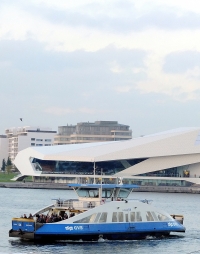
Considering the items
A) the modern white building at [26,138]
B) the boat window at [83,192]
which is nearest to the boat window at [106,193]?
the boat window at [83,192]

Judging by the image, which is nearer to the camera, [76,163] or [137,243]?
[137,243]

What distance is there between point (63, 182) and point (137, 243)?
59312 millimetres

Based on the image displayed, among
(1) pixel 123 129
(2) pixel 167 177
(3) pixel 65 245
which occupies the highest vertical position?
(1) pixel 123 129

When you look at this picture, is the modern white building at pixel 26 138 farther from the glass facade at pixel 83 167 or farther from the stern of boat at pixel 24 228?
the stern of boat at pixel 24 228

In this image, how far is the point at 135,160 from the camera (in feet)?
290

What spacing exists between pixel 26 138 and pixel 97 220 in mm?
143252

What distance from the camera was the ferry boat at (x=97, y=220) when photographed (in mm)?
29797

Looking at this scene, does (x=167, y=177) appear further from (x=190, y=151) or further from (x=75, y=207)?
(x=75, y=207)

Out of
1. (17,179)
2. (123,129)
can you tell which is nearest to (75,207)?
(17,179)

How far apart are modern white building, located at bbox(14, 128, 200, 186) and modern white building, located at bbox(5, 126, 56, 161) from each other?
267ft

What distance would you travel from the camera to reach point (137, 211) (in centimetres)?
3142

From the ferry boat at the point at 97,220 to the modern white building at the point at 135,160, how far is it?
51.6 meters

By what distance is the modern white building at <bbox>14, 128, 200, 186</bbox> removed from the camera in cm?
8606

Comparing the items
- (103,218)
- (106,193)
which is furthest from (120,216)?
(106,193)
